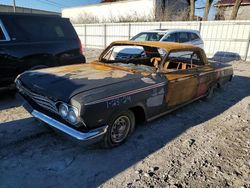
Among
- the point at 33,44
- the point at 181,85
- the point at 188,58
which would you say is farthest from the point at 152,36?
the point at 181,85

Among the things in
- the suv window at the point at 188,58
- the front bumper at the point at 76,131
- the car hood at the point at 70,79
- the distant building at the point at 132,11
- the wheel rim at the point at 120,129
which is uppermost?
the distant building at the point at 132,11

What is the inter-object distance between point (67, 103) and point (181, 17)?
64.5 feet

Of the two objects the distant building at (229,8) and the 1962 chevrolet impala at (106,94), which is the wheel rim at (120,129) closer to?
the 1962 chevrolet impala at (106,94)

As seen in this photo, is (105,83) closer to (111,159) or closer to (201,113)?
(111,159)

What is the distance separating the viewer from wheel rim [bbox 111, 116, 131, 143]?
311 cm

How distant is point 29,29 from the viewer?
5.04 meters

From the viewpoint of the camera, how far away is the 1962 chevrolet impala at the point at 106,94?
265cm

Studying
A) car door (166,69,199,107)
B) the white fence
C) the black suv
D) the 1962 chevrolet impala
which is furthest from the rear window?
the white fence

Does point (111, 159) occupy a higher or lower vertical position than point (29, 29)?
lower

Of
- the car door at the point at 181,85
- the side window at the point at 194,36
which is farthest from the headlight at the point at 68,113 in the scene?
the side window at the point at 194,36

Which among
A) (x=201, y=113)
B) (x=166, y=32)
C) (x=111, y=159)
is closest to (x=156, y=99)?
(x=111, y=159)

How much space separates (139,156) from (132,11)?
22.1 metres

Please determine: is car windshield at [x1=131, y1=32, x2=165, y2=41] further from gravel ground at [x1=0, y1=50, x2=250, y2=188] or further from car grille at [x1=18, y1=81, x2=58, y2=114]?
car grille at [x1=18, y1=81, x2=58, y2=114]

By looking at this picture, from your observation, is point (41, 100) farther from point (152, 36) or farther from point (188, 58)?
point (152, 36)
